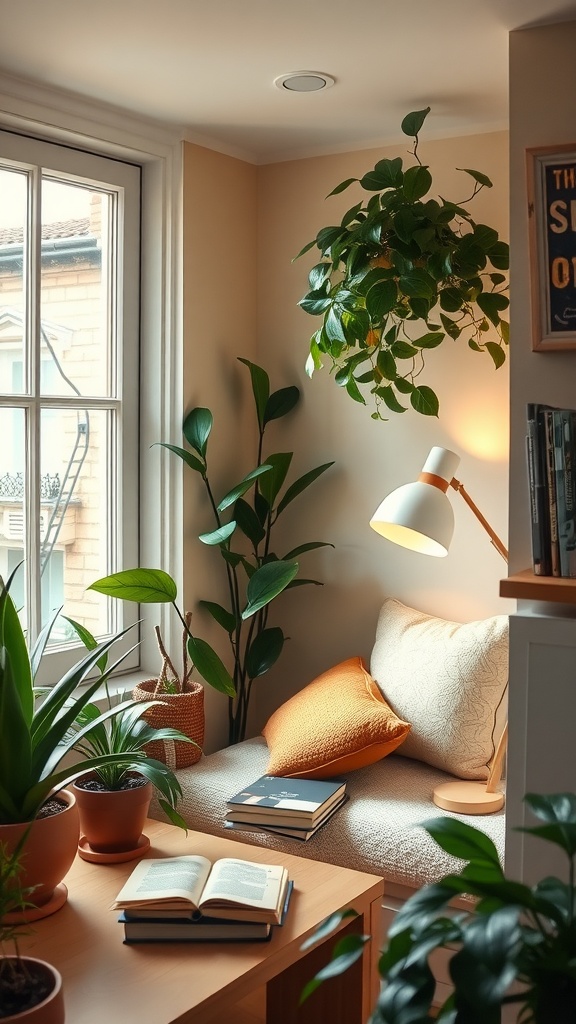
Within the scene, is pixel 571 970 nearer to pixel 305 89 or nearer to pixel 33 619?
pixel 33 619

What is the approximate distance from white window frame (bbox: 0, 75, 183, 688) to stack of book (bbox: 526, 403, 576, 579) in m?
1.30

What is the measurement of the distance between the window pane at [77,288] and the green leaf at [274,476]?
554 mm

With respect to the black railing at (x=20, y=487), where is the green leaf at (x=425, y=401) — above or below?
above

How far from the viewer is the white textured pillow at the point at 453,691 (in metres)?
2.71

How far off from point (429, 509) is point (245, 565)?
836mm

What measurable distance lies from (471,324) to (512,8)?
0.87 m

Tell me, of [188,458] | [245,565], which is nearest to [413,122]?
[188,458]

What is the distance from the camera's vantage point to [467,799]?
2.57 metres

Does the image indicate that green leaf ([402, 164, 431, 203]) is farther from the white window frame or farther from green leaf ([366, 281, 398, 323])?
the white window frame

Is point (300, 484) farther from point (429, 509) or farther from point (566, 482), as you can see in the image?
point (566, 482)

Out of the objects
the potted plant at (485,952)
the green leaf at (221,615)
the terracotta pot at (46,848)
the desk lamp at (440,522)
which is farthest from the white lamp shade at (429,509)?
the potted plant at (485,952)

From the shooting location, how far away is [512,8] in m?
2.17

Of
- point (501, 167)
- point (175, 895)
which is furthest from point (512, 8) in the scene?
point (175, 895)

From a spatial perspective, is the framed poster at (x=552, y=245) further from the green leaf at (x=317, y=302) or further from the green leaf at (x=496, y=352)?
the green leaf at (x=317, y=302)
